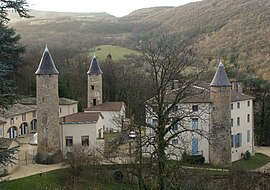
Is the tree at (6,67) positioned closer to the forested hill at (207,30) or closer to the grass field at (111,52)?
the forested hill at (207,30)

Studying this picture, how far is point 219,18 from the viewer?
77.8m

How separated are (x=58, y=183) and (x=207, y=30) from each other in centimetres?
5245

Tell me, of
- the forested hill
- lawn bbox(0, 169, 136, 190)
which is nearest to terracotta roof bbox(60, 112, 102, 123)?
lawn bbox(0, 169, 136, 190)

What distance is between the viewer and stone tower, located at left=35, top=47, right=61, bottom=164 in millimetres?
28531

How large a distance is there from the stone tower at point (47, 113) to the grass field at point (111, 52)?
112 feet

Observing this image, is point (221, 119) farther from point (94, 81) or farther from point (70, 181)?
point (94, 81)

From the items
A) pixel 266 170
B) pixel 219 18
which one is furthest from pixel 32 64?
pixel 219 18

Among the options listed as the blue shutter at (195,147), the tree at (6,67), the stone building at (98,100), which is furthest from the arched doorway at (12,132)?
the tree at (6,67)

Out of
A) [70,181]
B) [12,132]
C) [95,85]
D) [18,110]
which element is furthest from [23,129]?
[70,181]

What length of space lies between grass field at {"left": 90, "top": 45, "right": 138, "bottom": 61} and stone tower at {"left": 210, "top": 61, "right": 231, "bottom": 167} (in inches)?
1299

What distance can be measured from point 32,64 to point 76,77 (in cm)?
496

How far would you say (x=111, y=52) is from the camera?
6794 centimetres

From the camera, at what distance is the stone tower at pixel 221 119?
30.4 m

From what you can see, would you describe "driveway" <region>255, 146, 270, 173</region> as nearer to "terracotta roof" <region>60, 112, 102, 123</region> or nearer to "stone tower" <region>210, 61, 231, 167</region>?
"stone tower" <region>210, 61, 231, 167</region>
